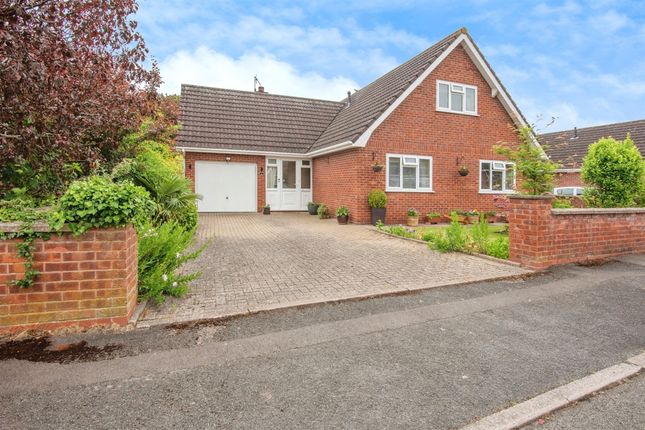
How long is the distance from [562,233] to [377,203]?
687 cm

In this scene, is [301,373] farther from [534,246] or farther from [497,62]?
[497,62]

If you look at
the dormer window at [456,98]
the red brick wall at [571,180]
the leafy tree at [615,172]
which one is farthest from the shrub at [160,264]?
the red brick wall at [571,180]

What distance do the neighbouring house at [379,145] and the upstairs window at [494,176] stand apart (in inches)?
1.8

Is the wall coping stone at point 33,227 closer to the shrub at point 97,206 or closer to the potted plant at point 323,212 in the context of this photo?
the shrub at point 97,206

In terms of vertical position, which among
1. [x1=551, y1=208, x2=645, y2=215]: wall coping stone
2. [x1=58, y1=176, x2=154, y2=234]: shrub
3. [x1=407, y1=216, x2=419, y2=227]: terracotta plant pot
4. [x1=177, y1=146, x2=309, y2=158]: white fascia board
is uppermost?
[x1=177, y1=146, x2=309, y2=158]: white fascia board

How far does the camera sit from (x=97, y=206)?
3.52 metres

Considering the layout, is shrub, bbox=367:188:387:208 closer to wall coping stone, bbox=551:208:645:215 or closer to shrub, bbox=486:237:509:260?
shrub, bbox=486:237:509:260

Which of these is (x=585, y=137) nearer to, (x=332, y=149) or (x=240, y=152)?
(x=332, y=149)

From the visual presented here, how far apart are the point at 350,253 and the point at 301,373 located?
16.8 ft

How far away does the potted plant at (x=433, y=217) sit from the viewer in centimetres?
1450

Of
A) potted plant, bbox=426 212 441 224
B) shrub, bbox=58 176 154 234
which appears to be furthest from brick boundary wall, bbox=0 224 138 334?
potted plant, bbox=426 212 441 224

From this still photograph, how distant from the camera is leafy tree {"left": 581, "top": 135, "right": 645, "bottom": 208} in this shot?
8.16 m

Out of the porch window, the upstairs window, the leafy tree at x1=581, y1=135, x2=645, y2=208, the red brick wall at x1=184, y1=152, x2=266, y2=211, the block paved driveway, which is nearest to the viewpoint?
the block paved driveway

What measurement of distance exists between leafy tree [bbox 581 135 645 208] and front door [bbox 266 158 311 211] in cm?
1184
